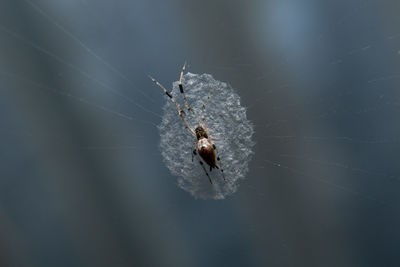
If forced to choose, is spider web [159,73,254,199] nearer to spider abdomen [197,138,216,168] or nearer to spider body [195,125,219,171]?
spider body [195,125,219,171]

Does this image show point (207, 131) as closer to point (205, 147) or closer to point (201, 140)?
point (201, 140)

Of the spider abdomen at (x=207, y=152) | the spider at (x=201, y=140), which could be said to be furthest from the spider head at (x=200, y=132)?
the spider abdomen at (x=207, y=152)

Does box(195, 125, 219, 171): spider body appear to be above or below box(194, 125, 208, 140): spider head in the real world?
below

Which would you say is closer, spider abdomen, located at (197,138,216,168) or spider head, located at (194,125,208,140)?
spider abdomen, located at (197,138,216,168)

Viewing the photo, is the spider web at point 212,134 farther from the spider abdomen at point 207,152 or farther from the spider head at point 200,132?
the spider abdomen at point 207,152

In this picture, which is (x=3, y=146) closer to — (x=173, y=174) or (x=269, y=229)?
(x=173, y=174)

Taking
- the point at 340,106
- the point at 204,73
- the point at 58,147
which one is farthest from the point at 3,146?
the point at 340,106

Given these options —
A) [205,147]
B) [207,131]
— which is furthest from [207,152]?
[207,131]

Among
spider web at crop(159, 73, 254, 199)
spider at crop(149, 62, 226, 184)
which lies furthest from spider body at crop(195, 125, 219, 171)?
spider web at crop(159, 73, 254, 199)
